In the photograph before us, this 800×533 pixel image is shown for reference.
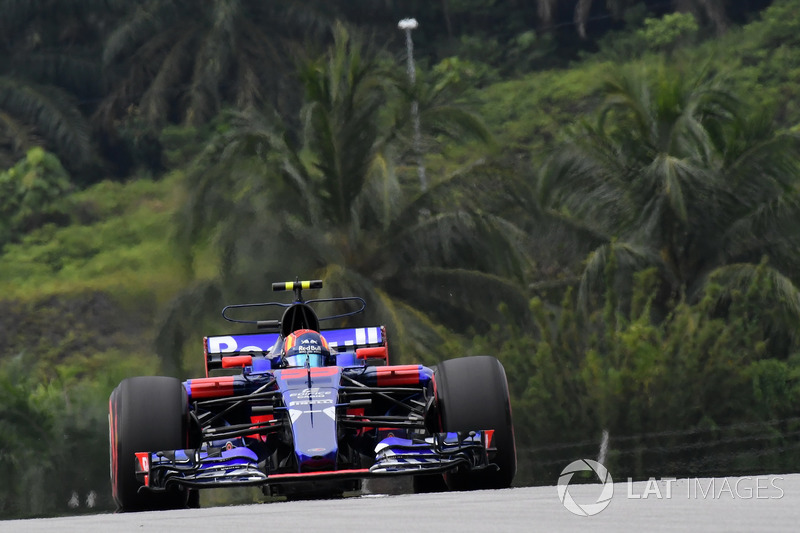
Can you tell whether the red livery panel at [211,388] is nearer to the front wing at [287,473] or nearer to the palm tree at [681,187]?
the front wing at [287,473]

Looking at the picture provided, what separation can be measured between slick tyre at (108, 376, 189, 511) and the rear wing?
→ 2070 mm

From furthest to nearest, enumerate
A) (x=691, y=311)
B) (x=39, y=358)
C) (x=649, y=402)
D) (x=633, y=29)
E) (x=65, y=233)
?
(x=633, y=29)
(x=65, y=233)
(x=39, y=358)
(x=691, y=311)
(x=649, y=402)

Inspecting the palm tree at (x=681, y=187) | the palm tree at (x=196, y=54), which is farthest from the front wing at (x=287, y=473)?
the palm tree at (x=196, y=54)

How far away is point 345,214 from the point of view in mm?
23734

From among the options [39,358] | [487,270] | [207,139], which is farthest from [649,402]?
[207,139]

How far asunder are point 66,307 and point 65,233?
12.7 ft

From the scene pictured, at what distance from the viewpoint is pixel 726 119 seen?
2505cm

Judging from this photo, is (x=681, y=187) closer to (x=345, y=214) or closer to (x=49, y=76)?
(x=345, y=214)

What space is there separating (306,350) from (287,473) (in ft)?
4.75

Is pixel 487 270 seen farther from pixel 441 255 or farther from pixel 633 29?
pixel 633 29

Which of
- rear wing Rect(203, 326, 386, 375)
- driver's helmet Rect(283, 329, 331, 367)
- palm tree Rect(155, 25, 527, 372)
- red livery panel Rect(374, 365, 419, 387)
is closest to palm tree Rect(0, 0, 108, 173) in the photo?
palm tree Rect(155, 25, 527, 372)

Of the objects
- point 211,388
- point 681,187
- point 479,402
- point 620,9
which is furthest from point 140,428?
point 620,9

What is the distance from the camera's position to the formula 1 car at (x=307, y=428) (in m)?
9.08

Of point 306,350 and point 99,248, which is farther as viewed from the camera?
point 99,248
